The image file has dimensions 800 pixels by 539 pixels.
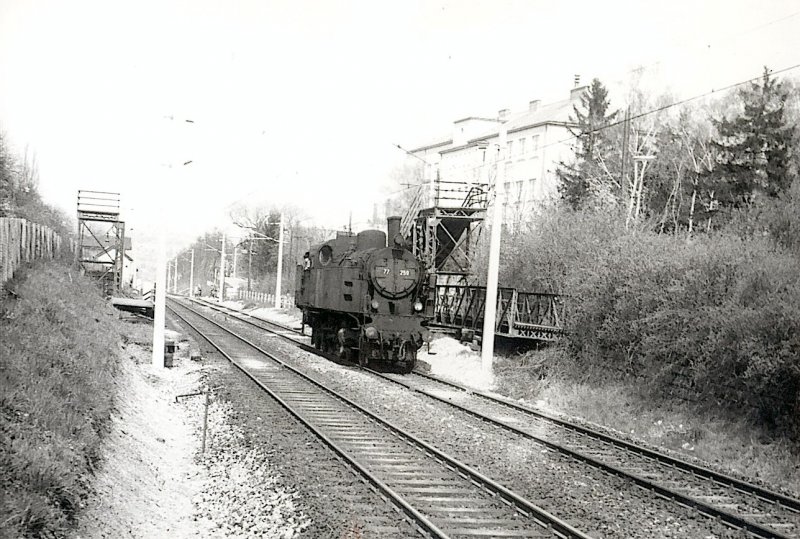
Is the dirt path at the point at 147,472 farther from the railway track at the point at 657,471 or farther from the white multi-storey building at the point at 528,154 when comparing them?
the white multi-storey building at the point at 528,154

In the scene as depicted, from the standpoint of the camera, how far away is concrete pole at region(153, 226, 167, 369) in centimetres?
1766

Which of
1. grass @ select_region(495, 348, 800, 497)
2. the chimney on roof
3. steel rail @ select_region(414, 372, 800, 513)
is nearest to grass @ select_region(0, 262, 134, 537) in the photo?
steel rail @ select_region(414, 372, 800, 513)

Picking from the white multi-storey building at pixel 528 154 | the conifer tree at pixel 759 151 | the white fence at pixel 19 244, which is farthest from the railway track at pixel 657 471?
the white multi-storey building at pixel 528 154

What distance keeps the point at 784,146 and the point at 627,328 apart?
12193mm

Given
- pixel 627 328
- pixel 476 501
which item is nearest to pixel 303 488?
pixel 476 501

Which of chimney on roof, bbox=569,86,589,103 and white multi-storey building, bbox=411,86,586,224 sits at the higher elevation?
chimney on roof, bbox=569,86,589,103

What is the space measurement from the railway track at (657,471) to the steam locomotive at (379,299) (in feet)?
13.4

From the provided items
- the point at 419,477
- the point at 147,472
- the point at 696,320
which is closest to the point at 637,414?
the point at 696,320

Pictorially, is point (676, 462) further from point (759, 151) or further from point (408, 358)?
point (759, 151)

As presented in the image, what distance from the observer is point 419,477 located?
9.02 metres

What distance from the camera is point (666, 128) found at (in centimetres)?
3794

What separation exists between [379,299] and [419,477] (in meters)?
10.5

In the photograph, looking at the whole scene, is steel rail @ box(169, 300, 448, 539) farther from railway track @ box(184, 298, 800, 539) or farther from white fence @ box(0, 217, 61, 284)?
white fence @ box(0, 217, 61, 284)

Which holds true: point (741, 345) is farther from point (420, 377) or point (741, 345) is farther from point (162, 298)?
point (162, 298)
